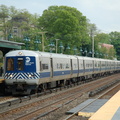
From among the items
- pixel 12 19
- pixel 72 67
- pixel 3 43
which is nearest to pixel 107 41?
pixel 12 19

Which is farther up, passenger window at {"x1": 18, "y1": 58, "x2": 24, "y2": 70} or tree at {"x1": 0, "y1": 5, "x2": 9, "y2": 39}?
tree at {"x1": 0, "y1": 5, "x2": 9, "y2": 39}

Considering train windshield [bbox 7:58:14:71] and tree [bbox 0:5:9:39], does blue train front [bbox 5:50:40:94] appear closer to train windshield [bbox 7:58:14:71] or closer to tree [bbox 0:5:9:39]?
train windshield [bbox 7:58:14:71]

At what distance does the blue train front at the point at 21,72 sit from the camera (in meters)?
18.9

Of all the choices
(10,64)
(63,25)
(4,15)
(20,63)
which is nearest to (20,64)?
(20,63)

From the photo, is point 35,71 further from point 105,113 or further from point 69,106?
point 105,113

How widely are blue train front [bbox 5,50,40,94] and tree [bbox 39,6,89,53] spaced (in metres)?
37.5

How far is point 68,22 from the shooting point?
58750mm

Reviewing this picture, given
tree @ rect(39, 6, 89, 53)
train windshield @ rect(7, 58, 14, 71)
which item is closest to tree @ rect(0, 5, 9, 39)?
tree @ rect(39, 6, 89, 53)

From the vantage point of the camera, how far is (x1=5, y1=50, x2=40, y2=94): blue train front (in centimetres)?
1886

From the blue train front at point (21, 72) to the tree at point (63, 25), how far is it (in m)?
37.5

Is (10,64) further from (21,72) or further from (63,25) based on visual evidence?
(63,25)

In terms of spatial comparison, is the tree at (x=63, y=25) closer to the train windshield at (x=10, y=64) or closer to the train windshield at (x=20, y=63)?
the train windshield at (x=10, y=64)

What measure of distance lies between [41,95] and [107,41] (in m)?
147

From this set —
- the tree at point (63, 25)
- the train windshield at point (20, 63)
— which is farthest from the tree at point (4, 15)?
the train windshield at point (20, 63)
